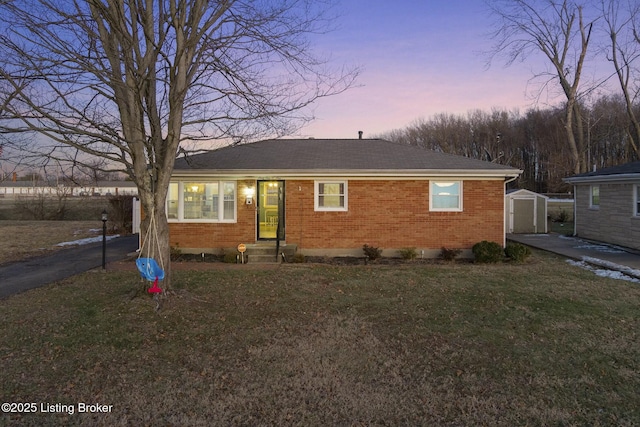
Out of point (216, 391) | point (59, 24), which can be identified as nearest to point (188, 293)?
point (216, 391)

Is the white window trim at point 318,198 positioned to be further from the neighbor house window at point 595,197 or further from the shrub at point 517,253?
the neighbor house window at point 595,197

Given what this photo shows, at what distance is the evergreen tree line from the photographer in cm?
3781

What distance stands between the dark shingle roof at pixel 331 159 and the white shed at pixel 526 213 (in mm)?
7478

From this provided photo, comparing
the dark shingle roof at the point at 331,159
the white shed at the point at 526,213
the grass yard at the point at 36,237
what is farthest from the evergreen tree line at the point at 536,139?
the grass yard at the point at 36,237

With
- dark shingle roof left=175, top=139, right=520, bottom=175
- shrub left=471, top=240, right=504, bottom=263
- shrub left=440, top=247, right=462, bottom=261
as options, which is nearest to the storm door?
dark shingle roof left=175, top=139, right=520, bottom=175

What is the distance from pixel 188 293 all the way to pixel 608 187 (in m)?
15.2

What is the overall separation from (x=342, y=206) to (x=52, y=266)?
801 centimetres

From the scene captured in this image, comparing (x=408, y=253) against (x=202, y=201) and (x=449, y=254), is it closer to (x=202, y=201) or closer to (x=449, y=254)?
(x=449, y=254)

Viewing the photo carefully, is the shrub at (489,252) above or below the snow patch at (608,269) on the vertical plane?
above

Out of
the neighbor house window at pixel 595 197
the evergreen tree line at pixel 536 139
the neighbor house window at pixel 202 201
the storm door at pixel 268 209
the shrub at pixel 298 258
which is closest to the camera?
the shrub at pixel 298 258

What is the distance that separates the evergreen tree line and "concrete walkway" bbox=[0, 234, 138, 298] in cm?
2930

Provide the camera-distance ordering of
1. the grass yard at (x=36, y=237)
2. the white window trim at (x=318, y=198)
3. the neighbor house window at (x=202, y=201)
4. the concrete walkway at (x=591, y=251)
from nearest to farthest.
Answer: the concrete walkway at (x=591, y=251) < the white window trim at (x=318, y=198) < the neighbor house window at (x=202, y=201) < the grass yard at (x=36, y=237)

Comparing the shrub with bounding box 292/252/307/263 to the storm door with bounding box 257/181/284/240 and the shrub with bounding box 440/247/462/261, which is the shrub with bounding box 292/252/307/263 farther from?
the shrub with bounding box 440/247/462/261

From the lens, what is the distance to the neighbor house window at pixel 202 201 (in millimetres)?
12461
